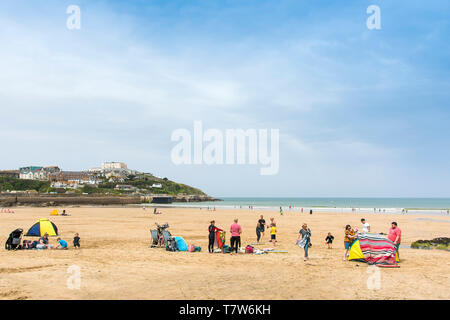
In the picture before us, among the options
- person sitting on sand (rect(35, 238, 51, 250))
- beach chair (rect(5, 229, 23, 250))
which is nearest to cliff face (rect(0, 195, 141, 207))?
beach chair (rect(5, 229, 23, 250))

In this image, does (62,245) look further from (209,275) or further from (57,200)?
(57,200)

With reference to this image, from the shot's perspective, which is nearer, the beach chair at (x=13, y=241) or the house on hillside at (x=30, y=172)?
the beach chair at (x=13, y=241)

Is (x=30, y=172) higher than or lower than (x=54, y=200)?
higher

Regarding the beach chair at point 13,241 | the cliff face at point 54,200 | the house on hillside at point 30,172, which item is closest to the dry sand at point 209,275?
the beach chair at point 13,241

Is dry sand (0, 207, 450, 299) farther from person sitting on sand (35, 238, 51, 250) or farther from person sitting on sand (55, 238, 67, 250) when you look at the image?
person sitting on sand (35, 238, 51, 250)

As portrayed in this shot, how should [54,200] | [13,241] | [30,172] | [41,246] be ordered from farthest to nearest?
[30,172]
[54,200]
[41,246]
[13,241]

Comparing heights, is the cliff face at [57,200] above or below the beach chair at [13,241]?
below

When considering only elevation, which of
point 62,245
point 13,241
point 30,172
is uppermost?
point 30,172

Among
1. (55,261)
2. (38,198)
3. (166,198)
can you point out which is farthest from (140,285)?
(166,198)

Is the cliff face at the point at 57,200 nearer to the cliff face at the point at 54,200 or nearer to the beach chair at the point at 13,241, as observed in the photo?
the cliff face at the point at 54,200

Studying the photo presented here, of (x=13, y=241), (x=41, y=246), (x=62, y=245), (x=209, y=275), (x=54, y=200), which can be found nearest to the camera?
(x=209, y=275)

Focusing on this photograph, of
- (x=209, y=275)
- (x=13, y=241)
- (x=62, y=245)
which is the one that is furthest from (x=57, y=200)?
(x=209, y=275)

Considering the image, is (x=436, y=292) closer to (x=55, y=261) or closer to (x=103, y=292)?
(x=103, y=292)
